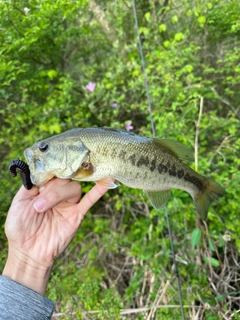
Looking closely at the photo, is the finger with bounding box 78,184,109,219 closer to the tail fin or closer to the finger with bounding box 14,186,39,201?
the finger with bounding box 14,186,39,201

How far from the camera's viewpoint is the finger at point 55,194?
4.80 feet

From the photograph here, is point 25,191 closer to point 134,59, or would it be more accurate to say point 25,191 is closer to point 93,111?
point 93,111

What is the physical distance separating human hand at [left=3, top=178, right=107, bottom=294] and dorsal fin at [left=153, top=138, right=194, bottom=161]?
427 mm

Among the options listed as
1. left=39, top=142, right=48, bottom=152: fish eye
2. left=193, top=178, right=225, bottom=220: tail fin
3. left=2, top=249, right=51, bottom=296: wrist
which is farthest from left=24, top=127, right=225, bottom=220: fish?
left=2, top=249, right=51, bottom=296: wrist

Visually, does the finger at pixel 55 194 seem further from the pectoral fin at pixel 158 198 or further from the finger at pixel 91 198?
the pectoral fin at pixel 158 198

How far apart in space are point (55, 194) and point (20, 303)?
1.67ft

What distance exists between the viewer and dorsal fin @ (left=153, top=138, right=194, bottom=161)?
1582 millimetres

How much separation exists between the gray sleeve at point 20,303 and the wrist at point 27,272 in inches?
3.2

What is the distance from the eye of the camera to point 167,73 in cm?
305

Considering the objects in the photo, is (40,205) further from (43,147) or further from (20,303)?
(20,303)

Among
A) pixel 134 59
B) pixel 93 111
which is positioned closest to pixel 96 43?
pixel 134 59

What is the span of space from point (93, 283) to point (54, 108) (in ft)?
5.90

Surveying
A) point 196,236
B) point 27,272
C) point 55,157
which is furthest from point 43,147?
point 196,236

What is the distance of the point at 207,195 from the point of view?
1.73m
